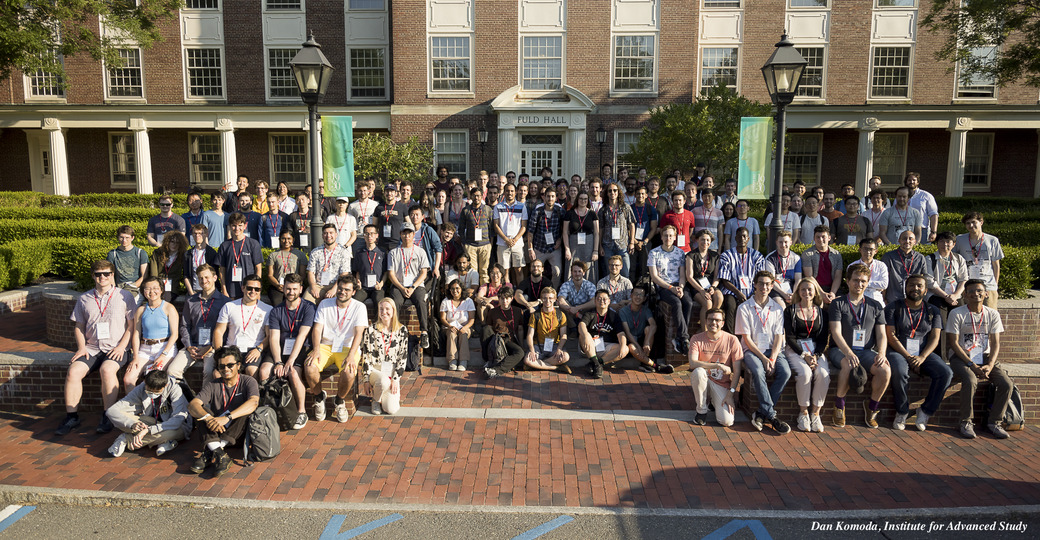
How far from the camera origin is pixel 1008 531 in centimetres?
491

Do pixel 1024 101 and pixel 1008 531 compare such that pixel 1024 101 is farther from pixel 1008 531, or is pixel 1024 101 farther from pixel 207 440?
pixel 207 440

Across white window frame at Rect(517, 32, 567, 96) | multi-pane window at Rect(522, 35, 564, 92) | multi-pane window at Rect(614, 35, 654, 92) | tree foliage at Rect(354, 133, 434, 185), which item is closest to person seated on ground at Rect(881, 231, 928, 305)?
tree foliage at Rect(354, 133, 434, 185)

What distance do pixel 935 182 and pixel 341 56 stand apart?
24406mm

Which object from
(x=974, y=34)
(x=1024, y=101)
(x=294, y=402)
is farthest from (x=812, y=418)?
(x=1024, y=101)

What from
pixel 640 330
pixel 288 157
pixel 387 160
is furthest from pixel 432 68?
pixel 640 330

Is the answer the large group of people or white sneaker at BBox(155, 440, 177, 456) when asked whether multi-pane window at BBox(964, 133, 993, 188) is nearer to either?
the large group of people

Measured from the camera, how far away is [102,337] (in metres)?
7.14

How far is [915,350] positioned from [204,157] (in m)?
27.1

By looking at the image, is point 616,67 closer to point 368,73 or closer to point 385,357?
point 368,73

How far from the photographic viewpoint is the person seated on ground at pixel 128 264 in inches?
335

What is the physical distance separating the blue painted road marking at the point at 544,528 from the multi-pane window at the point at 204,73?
2527cm

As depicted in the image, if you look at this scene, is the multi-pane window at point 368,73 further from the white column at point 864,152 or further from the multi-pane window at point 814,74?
the white column at point 864,152

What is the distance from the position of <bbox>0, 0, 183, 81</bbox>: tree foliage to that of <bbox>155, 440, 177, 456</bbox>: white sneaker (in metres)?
14.9

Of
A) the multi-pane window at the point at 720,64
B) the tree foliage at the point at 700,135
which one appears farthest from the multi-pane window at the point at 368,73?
the multi-pane window at the point at 720,64
